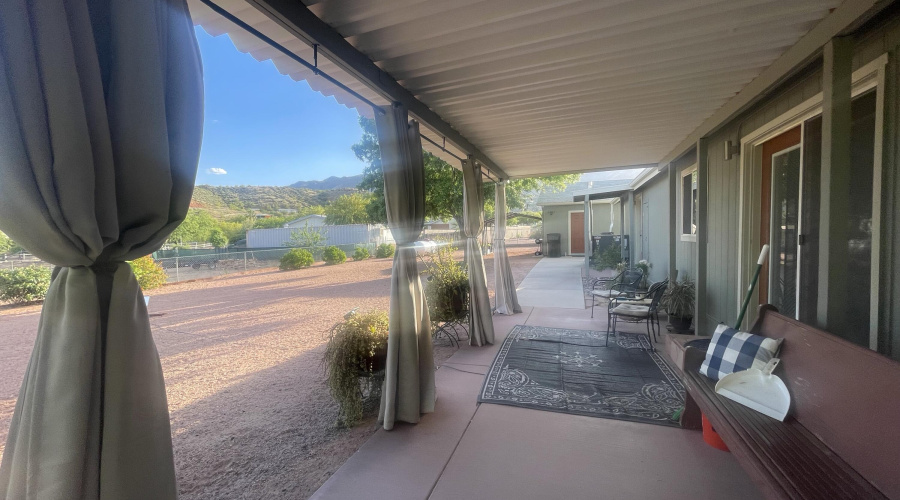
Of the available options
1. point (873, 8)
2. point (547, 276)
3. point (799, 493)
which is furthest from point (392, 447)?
point (547, 276)

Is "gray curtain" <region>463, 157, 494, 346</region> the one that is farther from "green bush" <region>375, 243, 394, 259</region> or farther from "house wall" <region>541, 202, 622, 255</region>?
"green bush" <region>375, 243, 394, 259</region>

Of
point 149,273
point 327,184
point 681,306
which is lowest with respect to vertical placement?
point 681,306

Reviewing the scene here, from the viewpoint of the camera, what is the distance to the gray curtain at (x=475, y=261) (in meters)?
4.09

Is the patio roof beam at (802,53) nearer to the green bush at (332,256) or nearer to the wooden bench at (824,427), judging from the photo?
the wooden bench at (824,427)

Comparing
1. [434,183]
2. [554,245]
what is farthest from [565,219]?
[434,183]

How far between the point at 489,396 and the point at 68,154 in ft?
8.72

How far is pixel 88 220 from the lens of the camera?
36.8 inches

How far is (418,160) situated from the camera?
2.70 m

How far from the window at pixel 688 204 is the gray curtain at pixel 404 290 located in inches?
170

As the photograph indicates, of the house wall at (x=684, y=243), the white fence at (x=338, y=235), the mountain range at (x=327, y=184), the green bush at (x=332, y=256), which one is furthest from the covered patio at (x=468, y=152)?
the mountain range at (x=327, y=184)

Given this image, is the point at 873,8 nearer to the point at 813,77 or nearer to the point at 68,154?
the point at 813,77

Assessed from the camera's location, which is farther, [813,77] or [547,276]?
[547,276]

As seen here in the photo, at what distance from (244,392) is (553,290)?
581cm

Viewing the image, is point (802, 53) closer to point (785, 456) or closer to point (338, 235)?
point (785, 456)
